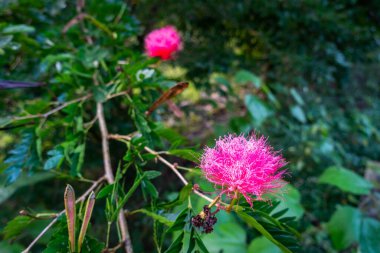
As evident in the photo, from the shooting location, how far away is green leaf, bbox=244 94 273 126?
4.95 ft

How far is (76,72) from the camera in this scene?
0.93 meters

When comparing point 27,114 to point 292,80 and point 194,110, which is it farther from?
point 292,80

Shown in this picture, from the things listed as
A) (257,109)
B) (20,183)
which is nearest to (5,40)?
(20,183)

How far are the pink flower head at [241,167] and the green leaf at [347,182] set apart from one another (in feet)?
2.71

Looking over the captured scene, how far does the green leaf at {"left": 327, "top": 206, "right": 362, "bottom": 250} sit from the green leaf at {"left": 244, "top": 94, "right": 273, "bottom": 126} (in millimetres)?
485

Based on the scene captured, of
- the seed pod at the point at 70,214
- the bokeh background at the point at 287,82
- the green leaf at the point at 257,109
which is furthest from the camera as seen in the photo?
the bokeh background at the point at 287,82

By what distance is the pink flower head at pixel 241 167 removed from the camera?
56cm

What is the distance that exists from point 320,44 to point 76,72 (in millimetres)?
1368

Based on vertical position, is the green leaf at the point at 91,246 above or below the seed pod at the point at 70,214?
below

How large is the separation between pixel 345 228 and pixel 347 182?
7.2 inches

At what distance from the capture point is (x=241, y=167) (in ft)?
1.85

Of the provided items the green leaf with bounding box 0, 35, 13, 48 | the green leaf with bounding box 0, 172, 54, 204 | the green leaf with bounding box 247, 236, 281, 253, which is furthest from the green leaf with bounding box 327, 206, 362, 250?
the green leaf with bounding box 0, 35, 13, 48

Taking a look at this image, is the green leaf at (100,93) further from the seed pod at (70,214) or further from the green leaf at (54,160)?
the seed pod at (70,214)

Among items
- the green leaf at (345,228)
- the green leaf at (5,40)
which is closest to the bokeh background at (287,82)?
the green leaf at (345,228)
